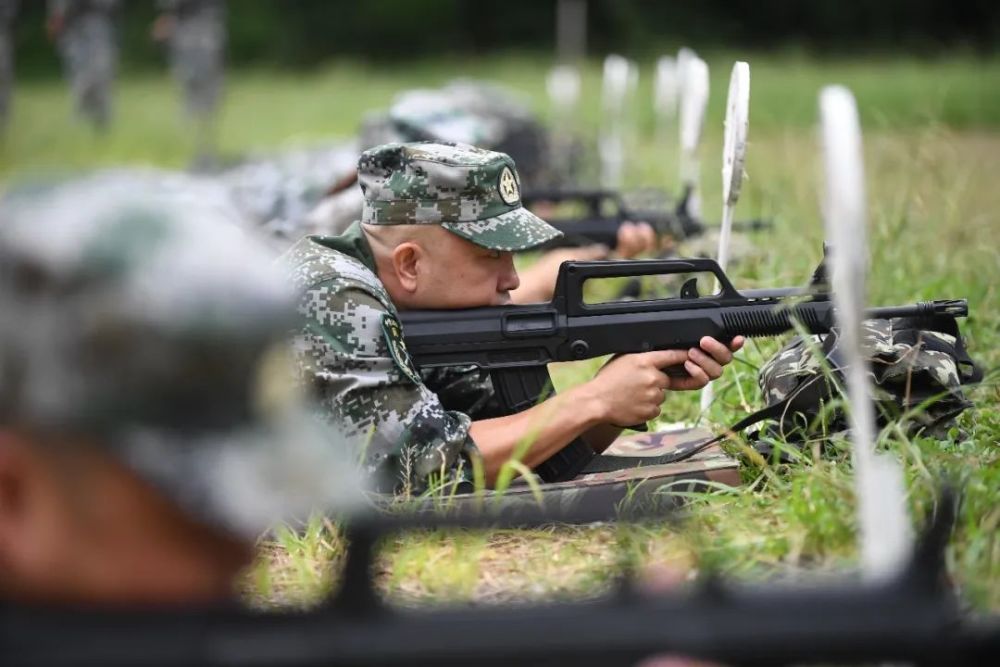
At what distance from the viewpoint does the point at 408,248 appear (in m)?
3.23

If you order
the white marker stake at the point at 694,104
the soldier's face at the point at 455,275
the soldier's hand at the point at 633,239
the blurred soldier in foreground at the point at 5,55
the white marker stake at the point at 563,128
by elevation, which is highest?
the blurred soldier in foreground at the point at 5,55

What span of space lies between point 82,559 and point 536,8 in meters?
35.3

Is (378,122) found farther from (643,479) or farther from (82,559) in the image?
(82,559)

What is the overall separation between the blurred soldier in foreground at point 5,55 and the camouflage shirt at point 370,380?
1446 cm

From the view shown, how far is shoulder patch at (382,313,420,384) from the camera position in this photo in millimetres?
3027

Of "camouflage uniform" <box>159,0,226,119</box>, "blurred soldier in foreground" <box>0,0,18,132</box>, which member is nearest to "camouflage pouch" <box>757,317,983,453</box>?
"camouflage uniform" <box>159,0,226,119</box>

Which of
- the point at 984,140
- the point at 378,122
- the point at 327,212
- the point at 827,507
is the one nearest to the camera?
the point at 827,507

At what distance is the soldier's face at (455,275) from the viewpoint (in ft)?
10.6

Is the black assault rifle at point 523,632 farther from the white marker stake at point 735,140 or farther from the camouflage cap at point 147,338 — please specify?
the white marker stake at point 735,140

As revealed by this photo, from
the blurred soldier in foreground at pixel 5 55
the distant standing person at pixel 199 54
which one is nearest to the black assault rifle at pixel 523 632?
the distant standing person at pixel 199 54

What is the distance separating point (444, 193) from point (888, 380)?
1.26m

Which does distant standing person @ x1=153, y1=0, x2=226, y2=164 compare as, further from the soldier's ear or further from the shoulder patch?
the shoulder patch

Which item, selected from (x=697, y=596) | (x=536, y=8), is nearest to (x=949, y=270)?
(x=697, y=596)

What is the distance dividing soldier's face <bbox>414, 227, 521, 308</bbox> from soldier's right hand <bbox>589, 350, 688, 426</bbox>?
37 cm
